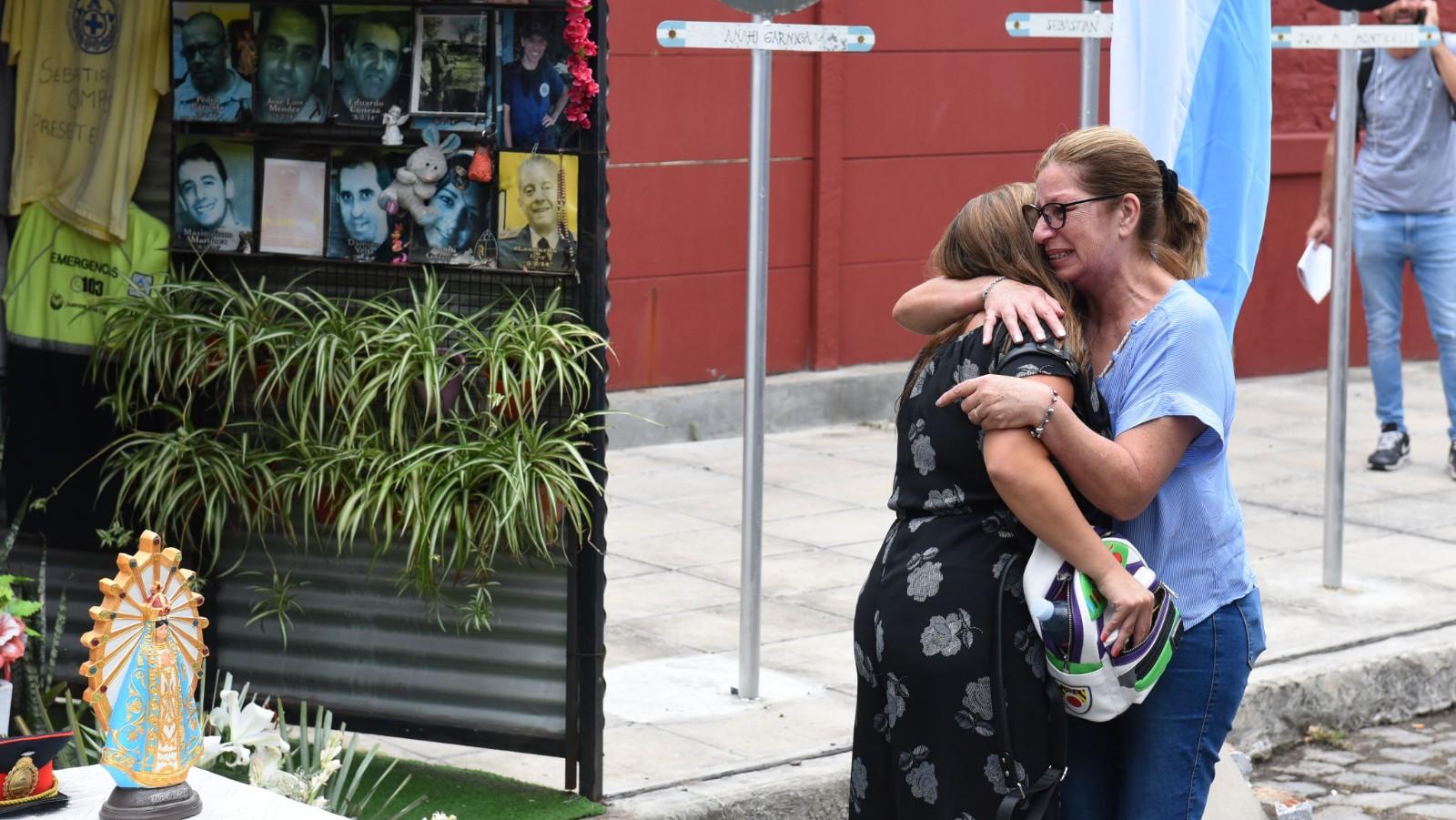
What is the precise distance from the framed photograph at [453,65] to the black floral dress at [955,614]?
5.42 feet

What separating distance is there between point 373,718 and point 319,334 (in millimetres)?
932

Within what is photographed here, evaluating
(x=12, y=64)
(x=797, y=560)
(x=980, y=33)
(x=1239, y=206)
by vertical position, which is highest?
(x=980, y=33)

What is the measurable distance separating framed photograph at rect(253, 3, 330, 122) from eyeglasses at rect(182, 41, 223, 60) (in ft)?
0.37

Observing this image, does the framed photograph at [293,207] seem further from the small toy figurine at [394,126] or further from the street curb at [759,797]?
the street curb at [759,797]

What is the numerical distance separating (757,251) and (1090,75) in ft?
3.46

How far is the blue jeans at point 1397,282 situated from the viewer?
858 centimetres

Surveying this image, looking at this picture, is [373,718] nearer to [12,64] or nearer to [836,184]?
[12,64]

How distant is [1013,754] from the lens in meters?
3.10

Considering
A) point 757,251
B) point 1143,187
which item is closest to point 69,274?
point 757,251

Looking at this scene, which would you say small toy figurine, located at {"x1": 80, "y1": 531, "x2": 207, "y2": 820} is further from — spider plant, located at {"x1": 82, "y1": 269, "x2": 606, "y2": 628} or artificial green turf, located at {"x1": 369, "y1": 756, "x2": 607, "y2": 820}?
artificial green turf, located at {"x1": 369, "y1": 756, "x2": 607, "y2": 820}

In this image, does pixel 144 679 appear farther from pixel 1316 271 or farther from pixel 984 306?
pixel 1316 271

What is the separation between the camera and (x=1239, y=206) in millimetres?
4320

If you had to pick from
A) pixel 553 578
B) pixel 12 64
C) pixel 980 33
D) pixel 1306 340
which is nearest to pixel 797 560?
pixel 553 578

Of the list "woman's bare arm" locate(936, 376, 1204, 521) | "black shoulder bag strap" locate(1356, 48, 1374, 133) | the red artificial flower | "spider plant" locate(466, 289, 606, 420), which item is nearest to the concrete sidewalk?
"spider plant" locate(466, 289, 606, 420)
